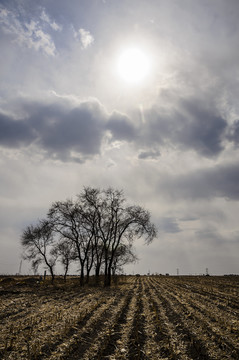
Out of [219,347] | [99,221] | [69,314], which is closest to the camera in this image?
[219,347]

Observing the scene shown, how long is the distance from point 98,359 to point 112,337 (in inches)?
78.7

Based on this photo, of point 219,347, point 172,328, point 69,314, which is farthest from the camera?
point 69,314

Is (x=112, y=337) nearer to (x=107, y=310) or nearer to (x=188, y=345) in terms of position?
(x=188, y=345)

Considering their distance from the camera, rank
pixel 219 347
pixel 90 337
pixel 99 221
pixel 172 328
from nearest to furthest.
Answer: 1. pixel 219 347
2. pixel 90 337
3. pixel 172 328
4. pixel 99 221

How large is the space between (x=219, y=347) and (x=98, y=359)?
3800 millimetres

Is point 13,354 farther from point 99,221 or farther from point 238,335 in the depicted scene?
point 99,221

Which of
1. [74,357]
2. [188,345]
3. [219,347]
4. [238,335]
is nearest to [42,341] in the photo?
[74,357]

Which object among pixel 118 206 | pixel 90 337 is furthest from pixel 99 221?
pixel 90 337

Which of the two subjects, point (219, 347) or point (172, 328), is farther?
point (172, 328)

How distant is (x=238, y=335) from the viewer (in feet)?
27.0

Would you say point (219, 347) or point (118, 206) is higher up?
point (118, 206)

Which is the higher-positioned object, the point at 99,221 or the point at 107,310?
the point at 99,221

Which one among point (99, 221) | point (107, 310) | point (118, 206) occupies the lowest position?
point (107, 310)

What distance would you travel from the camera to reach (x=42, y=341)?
7.43m
